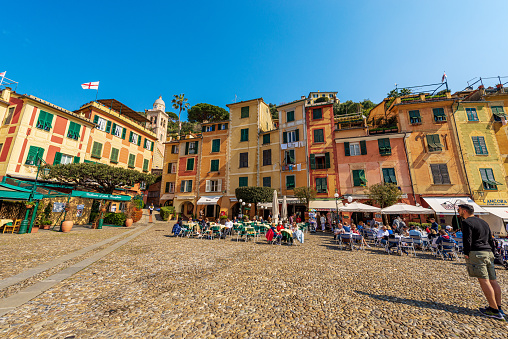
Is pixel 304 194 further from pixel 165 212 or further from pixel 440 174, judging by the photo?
pixel 165 212

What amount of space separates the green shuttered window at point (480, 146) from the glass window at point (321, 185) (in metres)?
14.4

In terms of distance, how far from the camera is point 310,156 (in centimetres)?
2341

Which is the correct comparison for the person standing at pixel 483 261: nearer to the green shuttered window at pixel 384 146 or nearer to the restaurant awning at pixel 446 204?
the restaurant awning at pixel 446 204

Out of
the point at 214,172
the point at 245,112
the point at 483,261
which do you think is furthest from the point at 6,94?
the point at 483,261

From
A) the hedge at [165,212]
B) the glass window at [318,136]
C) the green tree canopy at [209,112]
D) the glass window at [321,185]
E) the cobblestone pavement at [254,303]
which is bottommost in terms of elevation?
the cobblestone pavement at [254,303]

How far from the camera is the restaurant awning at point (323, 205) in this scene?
1917cm

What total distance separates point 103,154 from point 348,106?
173 feet

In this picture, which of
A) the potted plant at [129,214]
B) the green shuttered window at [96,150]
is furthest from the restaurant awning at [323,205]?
the green shuttered window at [96,150]

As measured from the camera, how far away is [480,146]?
20.2m

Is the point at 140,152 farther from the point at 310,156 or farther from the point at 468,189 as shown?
the point at 468,189

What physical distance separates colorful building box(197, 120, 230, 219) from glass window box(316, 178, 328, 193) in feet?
35.9

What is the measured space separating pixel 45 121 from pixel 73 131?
2347mm

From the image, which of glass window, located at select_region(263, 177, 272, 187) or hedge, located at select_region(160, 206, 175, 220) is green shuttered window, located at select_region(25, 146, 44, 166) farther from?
glass window, located at select_region(263, 177, 272, 187)

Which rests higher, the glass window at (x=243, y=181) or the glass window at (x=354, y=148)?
the glass window at (x=354, y=148)
